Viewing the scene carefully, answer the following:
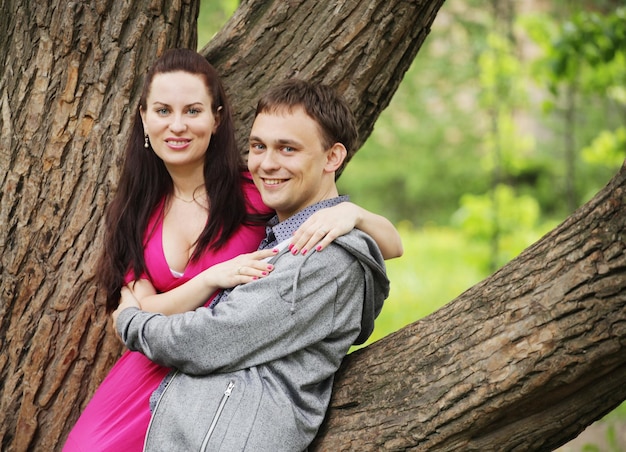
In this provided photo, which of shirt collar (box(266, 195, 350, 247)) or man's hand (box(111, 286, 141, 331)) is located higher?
shirt collar (box(266, 195, 350, 247))

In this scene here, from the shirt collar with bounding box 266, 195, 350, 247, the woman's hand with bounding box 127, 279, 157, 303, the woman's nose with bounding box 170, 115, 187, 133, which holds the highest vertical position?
the woman's nose with bounding box 170, 115, 187, 133

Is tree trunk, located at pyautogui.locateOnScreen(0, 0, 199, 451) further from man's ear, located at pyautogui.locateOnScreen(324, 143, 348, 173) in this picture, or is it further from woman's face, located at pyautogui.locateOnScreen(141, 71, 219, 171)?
man's ear, located at pyautogui.locateOnScreen(324, 143, 348, 173)

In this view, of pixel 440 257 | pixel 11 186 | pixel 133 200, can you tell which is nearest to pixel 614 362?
pixel 133 200

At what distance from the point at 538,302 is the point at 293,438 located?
837mm

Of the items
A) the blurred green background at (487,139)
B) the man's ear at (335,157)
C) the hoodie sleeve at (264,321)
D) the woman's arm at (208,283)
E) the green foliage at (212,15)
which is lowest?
the hoodie sleeve at (264,321)

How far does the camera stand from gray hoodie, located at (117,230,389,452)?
7.72 feet

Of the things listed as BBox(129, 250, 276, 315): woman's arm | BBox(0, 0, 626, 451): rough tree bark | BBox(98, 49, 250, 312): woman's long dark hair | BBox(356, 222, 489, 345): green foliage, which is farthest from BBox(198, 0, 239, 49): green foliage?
BBox(129, 250, 276, 315): woman's arm

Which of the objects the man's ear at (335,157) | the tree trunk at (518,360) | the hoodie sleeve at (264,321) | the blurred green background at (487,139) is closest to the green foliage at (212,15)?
the blurred green background at (487,139)

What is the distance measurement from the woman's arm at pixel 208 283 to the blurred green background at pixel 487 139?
290 centimetres

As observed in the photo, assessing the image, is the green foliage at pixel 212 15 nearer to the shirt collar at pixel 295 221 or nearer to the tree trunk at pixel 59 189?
the tree trunk at pixel 59 189

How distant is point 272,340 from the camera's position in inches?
94.0

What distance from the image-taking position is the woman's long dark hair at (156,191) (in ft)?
9.55

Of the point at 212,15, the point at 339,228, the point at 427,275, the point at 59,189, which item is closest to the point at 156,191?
the point at 59,189

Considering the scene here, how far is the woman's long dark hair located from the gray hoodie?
47cm
